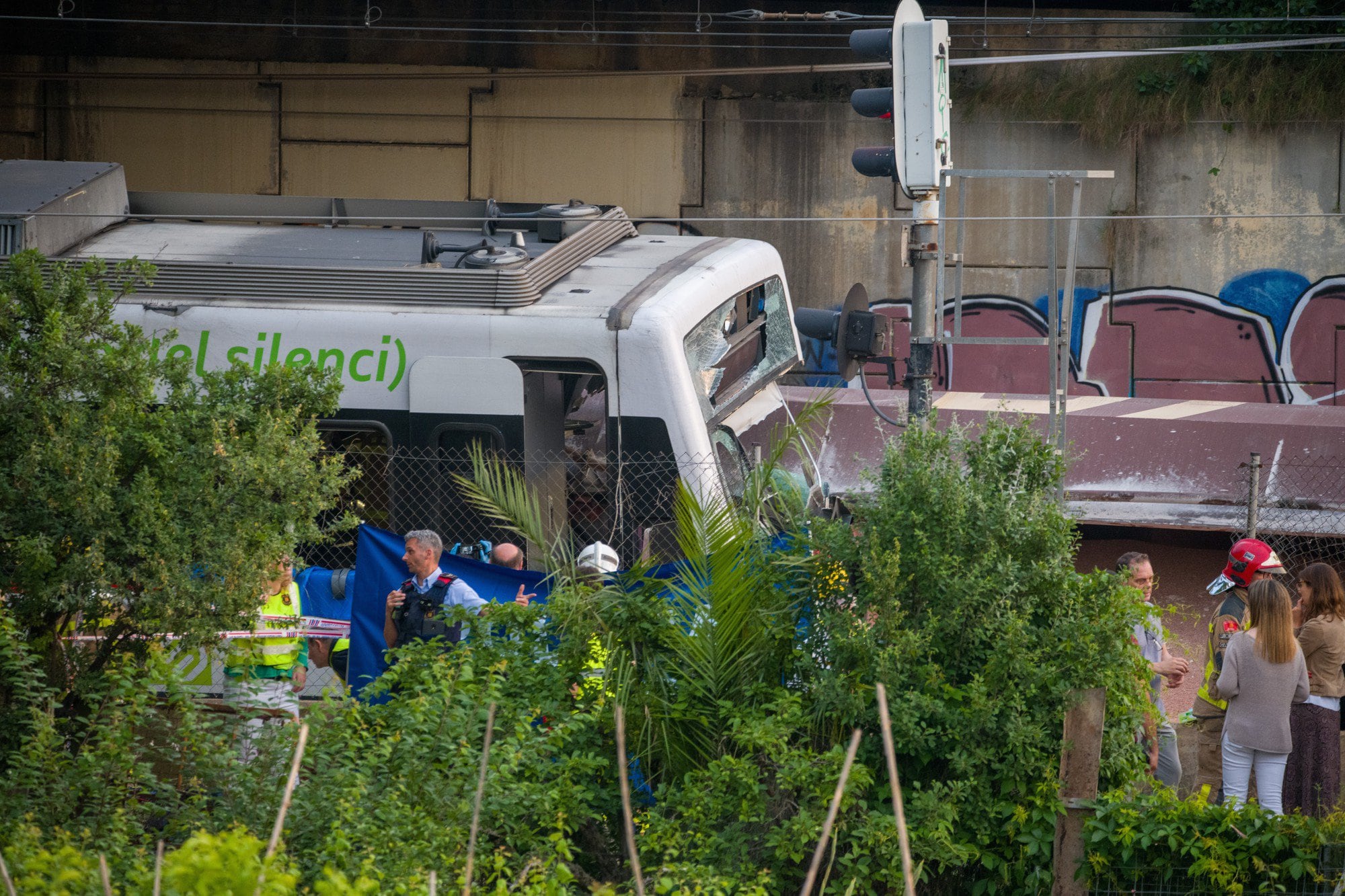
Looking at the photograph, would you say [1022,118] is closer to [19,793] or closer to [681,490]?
[681,490]

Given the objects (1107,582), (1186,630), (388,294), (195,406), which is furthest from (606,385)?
(1186,630)

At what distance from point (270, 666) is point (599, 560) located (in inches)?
68.6

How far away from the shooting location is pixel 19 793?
479 centimetres

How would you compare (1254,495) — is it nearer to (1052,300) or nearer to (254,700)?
(1052,300)

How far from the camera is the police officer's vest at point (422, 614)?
6820 millimetres

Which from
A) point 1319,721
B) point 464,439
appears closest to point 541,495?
point 464,439

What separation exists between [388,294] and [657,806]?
12.9ft

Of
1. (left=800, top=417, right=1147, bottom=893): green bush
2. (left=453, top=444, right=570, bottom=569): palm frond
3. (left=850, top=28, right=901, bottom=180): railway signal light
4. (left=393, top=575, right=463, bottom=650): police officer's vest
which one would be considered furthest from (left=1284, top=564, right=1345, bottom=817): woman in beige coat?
(left=393, top=575, right=463, bottom=650): police officer's vest

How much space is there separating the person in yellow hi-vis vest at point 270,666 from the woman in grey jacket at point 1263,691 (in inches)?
172

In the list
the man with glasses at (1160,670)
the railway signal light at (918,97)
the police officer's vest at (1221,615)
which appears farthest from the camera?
the railway signal light at (918,97)

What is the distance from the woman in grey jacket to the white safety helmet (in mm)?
3019

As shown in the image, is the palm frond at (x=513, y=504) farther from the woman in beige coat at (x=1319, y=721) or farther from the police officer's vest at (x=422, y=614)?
the woman in beige coat at (x=1319, y=721)

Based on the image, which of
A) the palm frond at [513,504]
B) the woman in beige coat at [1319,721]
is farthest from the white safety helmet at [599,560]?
the woman in beige coat at [1319,721]

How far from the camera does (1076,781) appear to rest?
5.35 m
